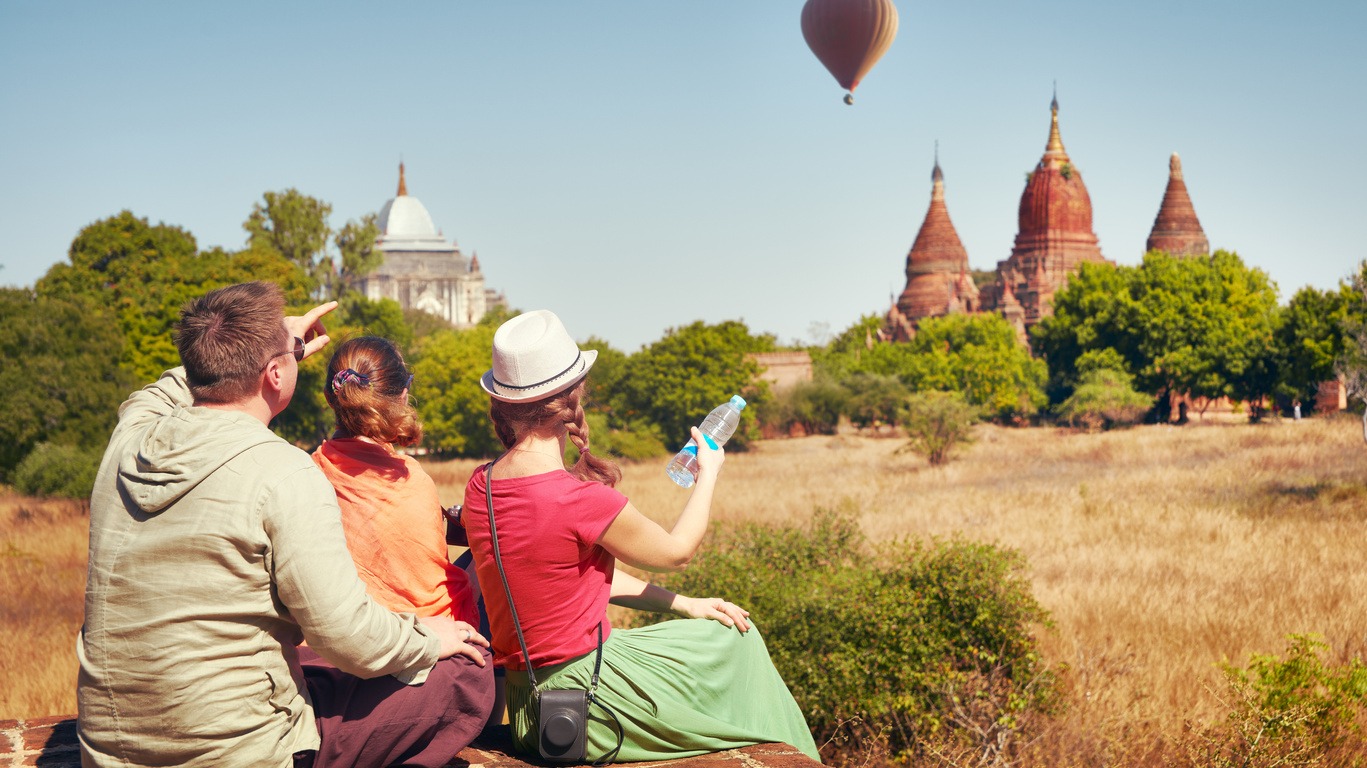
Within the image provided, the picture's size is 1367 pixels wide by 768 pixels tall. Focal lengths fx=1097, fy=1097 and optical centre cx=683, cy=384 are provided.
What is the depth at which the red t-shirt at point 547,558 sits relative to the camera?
2576 millimetres

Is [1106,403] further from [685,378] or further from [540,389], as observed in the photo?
[540,389]

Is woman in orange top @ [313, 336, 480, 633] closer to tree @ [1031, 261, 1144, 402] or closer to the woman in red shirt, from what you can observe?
the woman in red shirt

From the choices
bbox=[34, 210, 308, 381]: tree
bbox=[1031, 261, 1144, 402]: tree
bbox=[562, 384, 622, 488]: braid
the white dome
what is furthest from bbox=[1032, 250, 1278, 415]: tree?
the white dome

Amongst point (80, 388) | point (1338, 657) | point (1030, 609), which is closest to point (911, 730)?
point (1030, 609)

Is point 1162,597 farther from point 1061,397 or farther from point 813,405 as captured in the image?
point 1061,397

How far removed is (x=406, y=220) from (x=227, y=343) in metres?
109

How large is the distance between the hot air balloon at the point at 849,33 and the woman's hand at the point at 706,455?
Answer: 1615 centimetres

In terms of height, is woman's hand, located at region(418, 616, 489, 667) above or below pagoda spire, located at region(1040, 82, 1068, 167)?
below

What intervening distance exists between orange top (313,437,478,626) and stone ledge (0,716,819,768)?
0.39 m

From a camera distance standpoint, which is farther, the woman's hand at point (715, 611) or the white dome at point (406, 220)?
the white dome at point (406, 220)

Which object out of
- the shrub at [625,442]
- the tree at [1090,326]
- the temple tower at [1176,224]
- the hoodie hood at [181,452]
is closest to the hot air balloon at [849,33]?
the shrub at [625,442]

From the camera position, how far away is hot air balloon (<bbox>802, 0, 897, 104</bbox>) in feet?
57.6

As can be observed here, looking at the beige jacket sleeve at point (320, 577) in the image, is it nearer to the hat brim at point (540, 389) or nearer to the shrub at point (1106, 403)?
the hat brim at point (540, 389)

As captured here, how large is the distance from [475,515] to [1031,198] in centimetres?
6044
